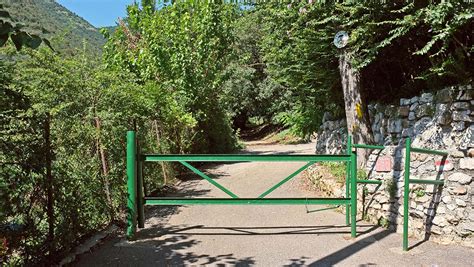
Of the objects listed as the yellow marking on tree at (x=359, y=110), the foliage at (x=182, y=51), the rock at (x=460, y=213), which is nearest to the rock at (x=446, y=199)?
the rock at (x=460, y=213)

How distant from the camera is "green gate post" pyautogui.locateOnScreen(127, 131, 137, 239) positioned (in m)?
5.48

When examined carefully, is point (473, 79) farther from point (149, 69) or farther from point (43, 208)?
point (149, 69)

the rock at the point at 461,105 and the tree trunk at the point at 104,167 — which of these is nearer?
the rock at the point at 461,105

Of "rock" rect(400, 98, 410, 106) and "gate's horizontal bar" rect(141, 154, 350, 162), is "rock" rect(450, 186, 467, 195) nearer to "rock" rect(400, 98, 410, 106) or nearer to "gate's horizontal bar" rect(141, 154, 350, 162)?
"gate's horizontal bar" rect(141, 154, 350, 162)

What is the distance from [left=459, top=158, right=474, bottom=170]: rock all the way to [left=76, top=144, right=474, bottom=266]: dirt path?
1.07 m

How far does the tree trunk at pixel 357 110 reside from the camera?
824cm

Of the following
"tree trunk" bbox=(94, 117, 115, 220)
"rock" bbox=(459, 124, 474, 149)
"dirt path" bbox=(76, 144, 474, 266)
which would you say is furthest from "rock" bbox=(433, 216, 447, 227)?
"tree trunk" bbox=(94, 117, 115, 220)

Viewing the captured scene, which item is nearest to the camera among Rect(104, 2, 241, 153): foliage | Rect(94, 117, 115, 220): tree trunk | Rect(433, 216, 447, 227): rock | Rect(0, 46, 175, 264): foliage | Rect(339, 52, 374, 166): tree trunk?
→ Rect(0, 46, 175, 264): foliage

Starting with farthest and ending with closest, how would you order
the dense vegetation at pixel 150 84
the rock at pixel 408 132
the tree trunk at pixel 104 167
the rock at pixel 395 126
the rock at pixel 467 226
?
the rock at pixel 395 126
the rock at pixel 408 132
the tree trunk at pixel 104 167
the rock at pixel 467 226
the dense vegetation at pixel 150 84

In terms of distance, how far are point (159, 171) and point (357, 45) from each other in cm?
529

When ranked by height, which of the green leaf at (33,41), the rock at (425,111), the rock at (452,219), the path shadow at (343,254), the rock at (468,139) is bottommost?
the path shadow at (343,254)

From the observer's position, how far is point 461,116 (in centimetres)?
573

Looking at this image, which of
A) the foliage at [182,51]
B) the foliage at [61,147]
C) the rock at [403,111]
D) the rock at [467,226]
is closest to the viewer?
the foliage at [61,147]

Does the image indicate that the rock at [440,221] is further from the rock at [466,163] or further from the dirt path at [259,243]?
the rock at [466,163]
